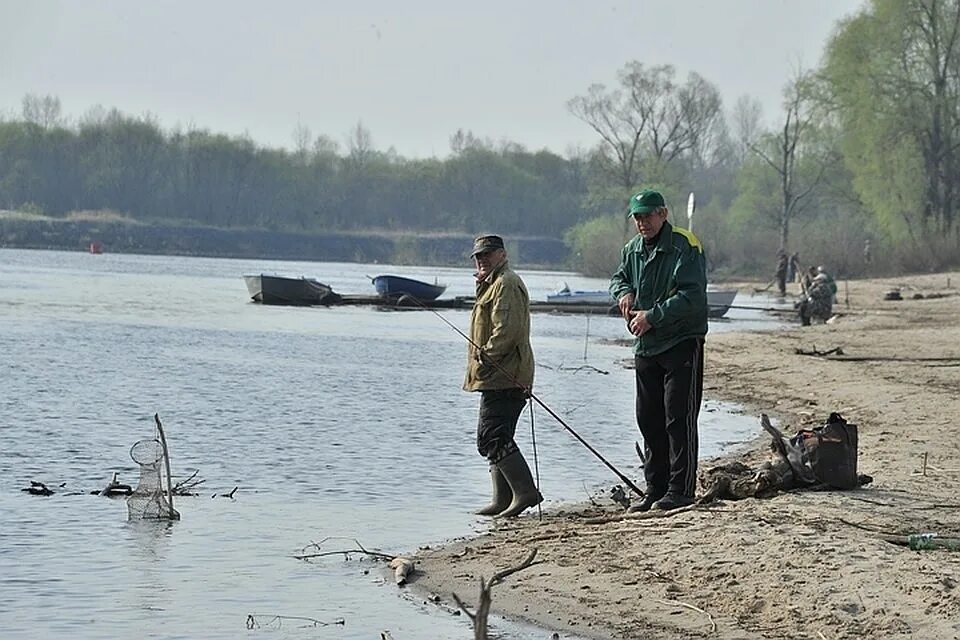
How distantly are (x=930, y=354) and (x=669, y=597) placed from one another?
1584 cm

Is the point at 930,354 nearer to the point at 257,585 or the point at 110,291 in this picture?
the point at 257,585

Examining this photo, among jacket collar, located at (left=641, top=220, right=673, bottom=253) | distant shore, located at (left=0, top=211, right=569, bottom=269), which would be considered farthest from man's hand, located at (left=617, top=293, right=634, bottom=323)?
distant shore, located at (left=0, top=211, right=569, bottom=269)

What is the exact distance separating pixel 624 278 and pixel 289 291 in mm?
39025

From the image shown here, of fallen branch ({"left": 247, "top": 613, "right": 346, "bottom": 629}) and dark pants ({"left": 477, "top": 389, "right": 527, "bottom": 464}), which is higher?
dark pants ({"left": 477, "top": 389, "right": 527, "bottom": 464})

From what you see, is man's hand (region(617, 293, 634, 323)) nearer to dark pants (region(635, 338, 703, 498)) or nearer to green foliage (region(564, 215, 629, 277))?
dark pants (region(635, 338, 703, 498))

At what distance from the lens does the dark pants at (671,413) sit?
28.7 ft

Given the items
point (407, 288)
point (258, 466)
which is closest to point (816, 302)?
point (407, 288)

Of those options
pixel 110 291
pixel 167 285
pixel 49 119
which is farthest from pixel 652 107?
pixel 49 119

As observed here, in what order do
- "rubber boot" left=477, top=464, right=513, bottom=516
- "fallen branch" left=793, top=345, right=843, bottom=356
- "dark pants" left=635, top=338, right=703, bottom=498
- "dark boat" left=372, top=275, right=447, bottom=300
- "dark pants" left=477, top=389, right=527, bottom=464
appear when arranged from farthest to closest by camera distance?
"dark boat" left=372, top=275, right=447, bottom=300, "fallen branch" left=793, top=345, right=843, bottom=356, "rubber boot" left=477, top=464, right=513, bottom=516, "dark pants" left=477, top=389, right=527, bottom=464, "dark pants" left=635, top=338, right=703, bottom=498

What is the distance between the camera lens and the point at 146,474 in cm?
1062

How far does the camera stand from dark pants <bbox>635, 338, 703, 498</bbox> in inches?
344

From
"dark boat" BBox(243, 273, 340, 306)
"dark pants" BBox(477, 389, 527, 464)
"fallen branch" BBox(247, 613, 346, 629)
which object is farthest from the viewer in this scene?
"dark boat" BBox(243, 273, 340, 306)

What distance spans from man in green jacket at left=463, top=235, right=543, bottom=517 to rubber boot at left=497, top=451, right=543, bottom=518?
0.05 ft

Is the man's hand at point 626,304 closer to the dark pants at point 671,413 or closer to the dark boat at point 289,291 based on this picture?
the dark pants at point 671,413
